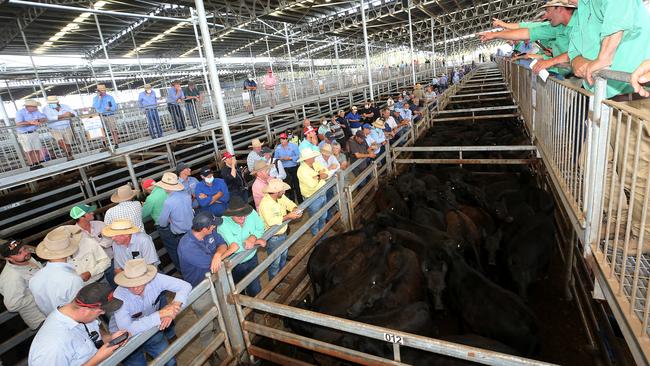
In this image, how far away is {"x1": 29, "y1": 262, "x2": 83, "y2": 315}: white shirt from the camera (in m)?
3.96

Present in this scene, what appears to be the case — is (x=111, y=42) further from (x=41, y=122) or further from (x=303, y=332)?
(x=303, y=332)

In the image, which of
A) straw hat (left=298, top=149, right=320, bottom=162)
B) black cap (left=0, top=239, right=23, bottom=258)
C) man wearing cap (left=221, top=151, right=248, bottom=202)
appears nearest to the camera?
black cap (left=0, top=239, right=23, bottom=258)

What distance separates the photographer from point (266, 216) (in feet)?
16.8

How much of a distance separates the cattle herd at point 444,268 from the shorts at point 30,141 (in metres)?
8.04

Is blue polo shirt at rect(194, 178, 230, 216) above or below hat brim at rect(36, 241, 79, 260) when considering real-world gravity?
below

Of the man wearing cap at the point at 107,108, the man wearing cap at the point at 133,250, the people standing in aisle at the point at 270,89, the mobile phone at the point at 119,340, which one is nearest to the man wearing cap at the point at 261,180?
the man wearing cap at the point at 133,250

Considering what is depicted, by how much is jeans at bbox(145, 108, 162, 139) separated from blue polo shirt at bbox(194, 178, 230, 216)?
614 centimetres

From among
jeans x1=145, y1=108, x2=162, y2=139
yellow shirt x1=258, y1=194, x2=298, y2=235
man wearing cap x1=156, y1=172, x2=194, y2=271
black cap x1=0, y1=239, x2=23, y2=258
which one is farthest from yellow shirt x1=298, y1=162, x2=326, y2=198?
jeans x1=145, y1=108, x2=162, y2=139

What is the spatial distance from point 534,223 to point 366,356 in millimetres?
3917

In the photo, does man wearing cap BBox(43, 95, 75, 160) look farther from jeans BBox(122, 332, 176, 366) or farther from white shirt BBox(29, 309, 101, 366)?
white shirt BBox(29, 309, 101, 366)

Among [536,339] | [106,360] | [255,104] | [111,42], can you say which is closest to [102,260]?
[106,360]

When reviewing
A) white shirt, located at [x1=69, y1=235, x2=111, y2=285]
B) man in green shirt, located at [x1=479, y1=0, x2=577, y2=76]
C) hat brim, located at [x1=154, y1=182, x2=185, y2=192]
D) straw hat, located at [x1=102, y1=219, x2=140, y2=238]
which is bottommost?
white shirt, located at [x1=69, y1=235, x2=111, y2=285]

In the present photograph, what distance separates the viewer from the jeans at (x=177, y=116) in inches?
485

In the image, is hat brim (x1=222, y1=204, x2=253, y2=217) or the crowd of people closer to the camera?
the crowd of people
